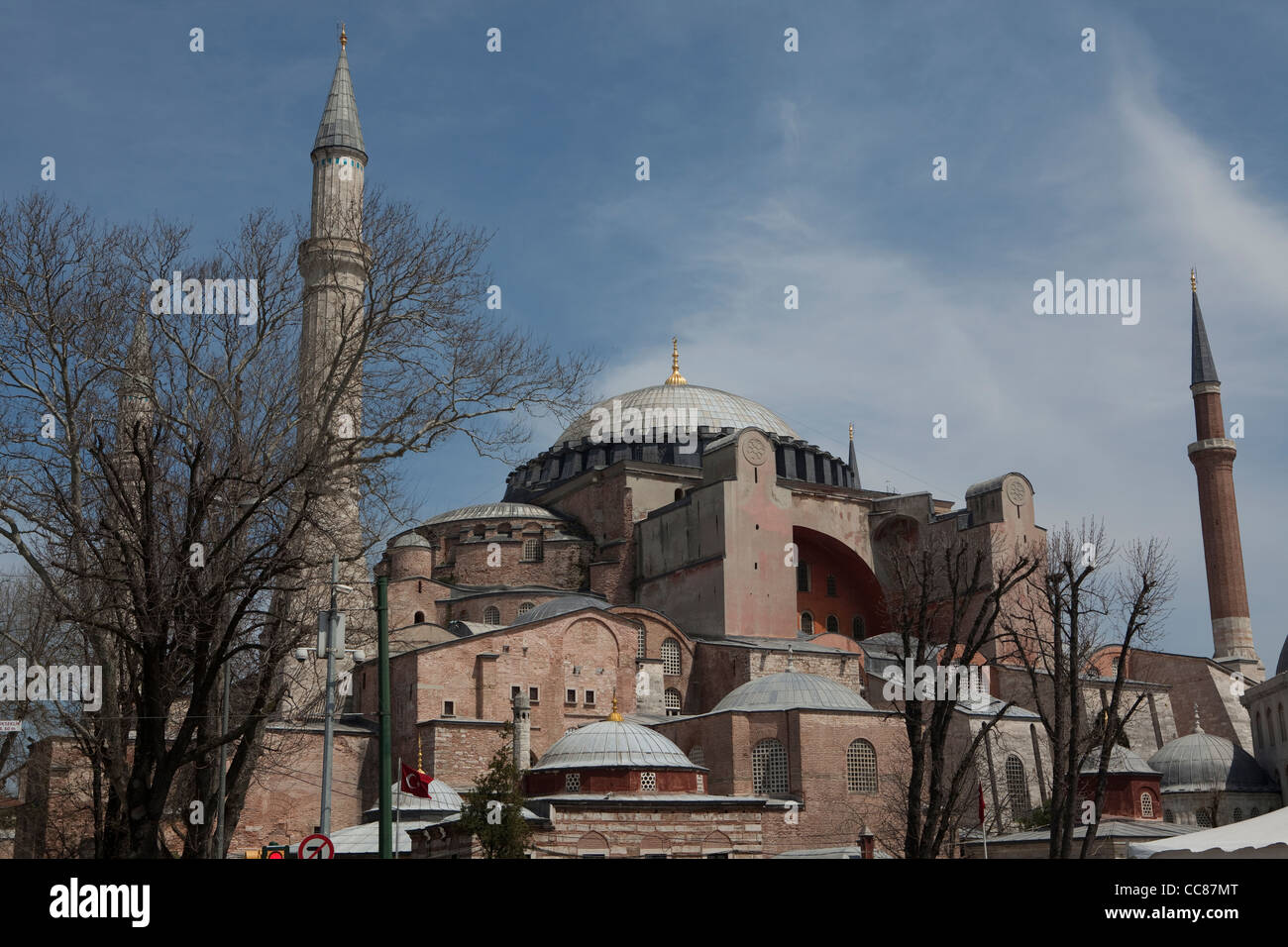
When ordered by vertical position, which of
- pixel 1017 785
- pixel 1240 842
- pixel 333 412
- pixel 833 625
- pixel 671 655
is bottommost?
pixel 1017 785

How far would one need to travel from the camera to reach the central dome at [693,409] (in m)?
57.8

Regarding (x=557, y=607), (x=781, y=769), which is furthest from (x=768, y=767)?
(x=557, y=607)

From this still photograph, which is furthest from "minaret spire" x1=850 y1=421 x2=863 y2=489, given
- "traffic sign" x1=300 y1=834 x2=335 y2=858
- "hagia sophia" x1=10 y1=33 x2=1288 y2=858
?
"traffic sign" x1=300 y1=834 x2=335 y2=858

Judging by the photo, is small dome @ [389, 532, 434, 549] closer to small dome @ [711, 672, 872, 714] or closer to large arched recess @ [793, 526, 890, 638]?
large arched recess @ [793, 526, 890, 638]

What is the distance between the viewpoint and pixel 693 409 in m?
58.1

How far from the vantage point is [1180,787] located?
43.9 meters

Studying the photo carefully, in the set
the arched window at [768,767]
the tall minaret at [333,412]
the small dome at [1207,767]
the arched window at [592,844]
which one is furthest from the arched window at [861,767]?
the tall minaret at [333,412]

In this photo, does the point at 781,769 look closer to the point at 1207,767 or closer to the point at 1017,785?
the point at 1017,785

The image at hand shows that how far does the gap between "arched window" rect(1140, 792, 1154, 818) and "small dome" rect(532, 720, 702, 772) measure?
14408mm

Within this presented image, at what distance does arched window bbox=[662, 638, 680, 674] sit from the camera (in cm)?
4362

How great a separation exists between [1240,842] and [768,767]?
2308cm

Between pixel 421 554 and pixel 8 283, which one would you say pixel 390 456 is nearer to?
pixel 8 283

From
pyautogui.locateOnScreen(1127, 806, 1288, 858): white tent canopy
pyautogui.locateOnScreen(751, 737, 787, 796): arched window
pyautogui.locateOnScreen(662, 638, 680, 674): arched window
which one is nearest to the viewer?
pyautogui.locateOnScreen(1127, 806, 1288, 858): white tent canopy

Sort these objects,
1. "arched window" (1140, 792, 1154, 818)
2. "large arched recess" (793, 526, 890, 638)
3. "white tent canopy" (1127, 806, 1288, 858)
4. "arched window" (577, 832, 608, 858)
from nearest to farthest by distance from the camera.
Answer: "white tent canopy" (1127, 806, 1288, 858), "arched window" (577, 832, 608, 858), "arched window" (1140, 792, 1154, 818), "large arched recess" (793, 526, 890, 638)
